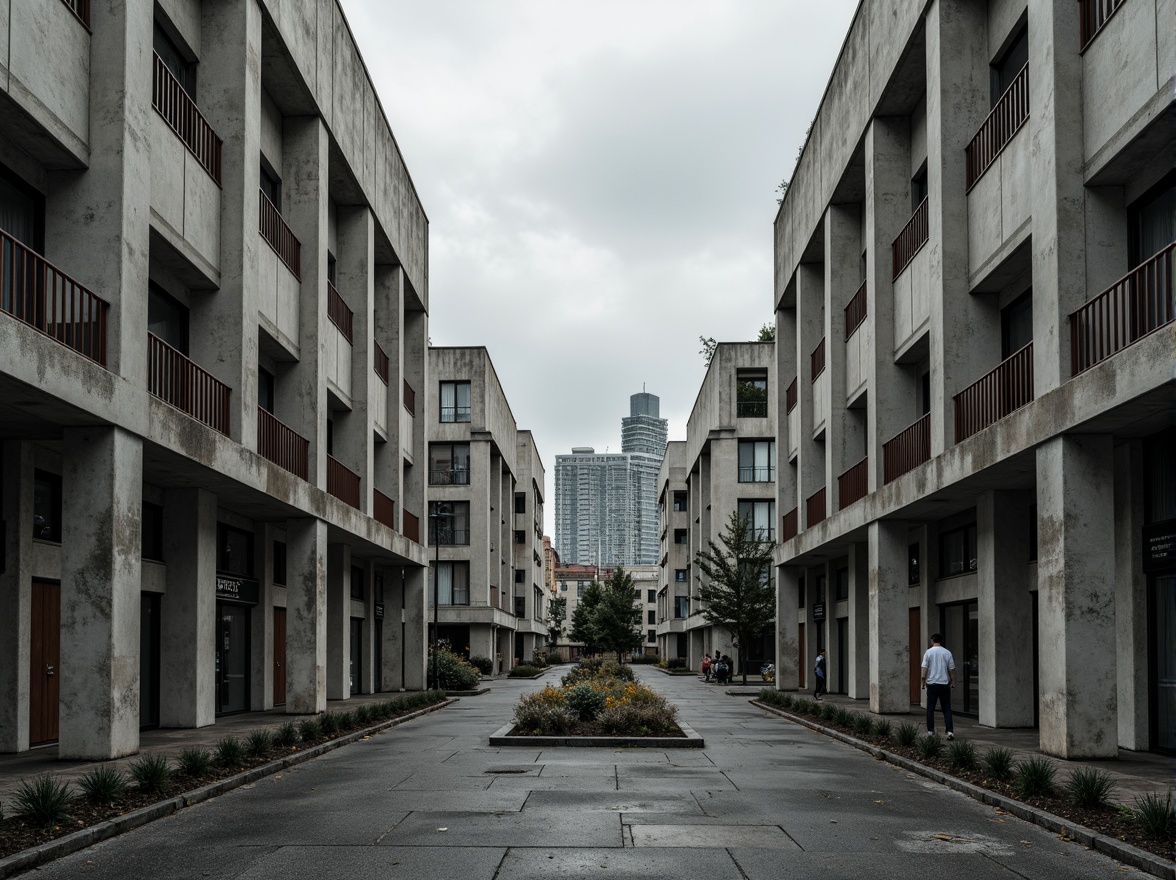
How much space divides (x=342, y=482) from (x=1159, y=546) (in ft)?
67.8

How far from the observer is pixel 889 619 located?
27156 mm

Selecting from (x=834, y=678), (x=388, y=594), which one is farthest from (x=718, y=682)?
(x=388, y=594)

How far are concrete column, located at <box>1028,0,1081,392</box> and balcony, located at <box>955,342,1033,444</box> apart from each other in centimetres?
209

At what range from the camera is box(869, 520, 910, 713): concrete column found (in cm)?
2689

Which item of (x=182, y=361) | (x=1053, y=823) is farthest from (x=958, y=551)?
(x=182, y=361)

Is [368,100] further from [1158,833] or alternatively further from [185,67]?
[1158,833]

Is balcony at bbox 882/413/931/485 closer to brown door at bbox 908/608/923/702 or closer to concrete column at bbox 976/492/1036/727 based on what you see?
concrete column at bbox 976/492/1036/727

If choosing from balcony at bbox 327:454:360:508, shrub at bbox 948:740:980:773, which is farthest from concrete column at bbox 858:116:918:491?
balcony at bbox 327:454:360:508

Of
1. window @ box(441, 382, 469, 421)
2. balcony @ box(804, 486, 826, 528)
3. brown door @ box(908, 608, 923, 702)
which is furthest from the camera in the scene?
window @ box(441, 382, 469, 421)

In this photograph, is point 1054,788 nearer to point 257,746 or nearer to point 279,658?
point 257,746

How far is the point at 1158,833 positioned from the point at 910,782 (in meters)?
5.55

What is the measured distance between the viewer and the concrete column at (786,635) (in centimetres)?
4146

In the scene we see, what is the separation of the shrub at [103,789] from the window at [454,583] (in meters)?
48.7

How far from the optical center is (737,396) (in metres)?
Answer: 66.2
